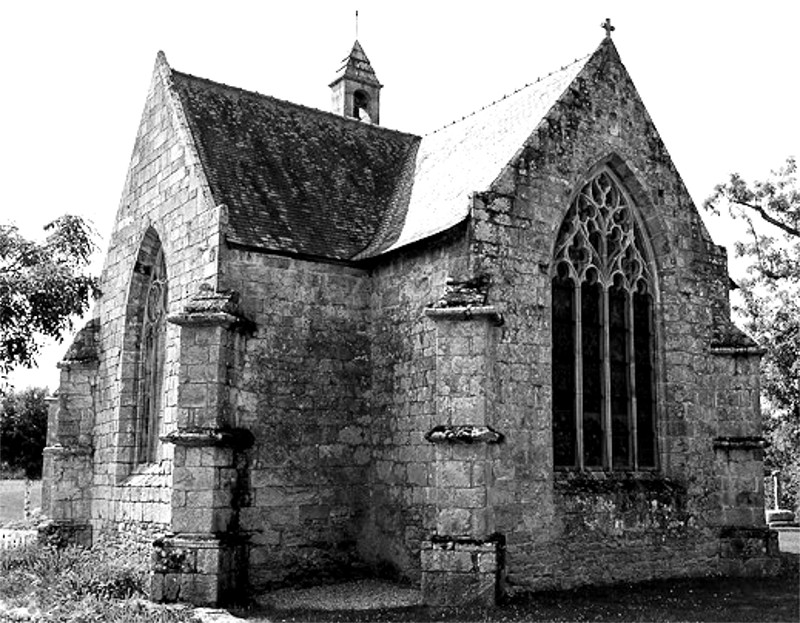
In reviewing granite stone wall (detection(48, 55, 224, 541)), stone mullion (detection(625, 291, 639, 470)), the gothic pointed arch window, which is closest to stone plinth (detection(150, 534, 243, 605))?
granite stone wall (detection(48, 55, 224, 541))

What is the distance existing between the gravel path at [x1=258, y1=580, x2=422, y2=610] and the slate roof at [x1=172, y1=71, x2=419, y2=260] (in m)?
5.38

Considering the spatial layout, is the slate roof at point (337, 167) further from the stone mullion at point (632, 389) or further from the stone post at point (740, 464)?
the stone post at point (740, 464)

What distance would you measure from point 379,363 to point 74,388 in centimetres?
680

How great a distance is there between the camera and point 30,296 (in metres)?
11.2

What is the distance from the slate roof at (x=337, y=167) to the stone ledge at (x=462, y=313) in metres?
1.56

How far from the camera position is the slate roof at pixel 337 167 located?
15.2 metres

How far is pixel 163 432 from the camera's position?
15.3 meters

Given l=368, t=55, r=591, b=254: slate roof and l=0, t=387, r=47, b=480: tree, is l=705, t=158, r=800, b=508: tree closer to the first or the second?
l=368, t=55, r=591, b=254: slate roof

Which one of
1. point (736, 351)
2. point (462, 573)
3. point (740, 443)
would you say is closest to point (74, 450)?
point (462, 573)

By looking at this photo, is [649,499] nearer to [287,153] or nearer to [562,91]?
[562,91]

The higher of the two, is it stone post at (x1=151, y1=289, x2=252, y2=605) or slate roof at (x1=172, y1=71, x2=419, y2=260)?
slate roof at (x1=172, y1=71, x2=419, y2=260)

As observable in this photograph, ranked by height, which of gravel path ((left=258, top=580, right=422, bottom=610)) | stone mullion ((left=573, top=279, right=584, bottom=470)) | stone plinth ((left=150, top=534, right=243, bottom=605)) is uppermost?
stone mullion ((left=573, top=279, right=584, bottom=470))

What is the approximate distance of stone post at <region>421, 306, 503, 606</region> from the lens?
1226cm

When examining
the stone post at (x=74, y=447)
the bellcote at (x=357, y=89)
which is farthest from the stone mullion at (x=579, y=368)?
the bellcote at (x=357, y=89)
